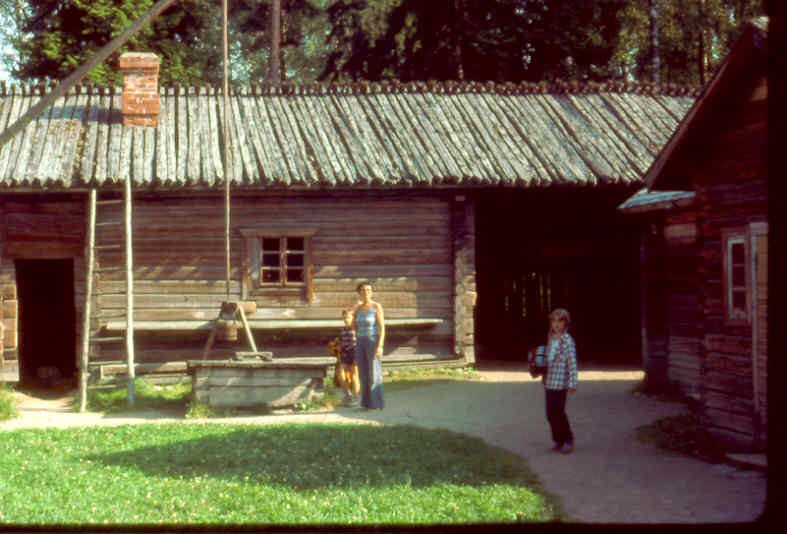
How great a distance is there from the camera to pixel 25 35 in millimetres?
27328

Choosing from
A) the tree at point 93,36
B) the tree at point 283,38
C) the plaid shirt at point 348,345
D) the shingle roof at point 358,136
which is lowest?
the plaid shirt at point 348,345

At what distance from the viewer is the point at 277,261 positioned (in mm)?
16625

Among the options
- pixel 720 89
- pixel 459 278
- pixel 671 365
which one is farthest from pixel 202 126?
pixel 720 89

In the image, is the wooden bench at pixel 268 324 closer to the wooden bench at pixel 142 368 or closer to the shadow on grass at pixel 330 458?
the wooden bench at pixel 142 368

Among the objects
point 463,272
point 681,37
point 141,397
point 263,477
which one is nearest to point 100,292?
point 141,397

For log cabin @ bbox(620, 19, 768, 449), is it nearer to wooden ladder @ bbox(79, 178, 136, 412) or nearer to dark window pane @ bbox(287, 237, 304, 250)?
dark window pane @ bbox(287, 237, 304, 250)

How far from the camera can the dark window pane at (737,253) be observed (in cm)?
1001

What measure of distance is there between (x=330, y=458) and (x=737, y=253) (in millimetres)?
4589

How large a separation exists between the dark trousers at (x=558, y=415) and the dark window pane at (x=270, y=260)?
759cm

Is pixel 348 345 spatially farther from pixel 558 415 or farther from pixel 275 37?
pixel 275 37

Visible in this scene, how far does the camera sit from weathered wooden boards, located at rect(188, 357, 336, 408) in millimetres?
13102

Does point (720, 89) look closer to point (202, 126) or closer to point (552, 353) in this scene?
point (552, 353)

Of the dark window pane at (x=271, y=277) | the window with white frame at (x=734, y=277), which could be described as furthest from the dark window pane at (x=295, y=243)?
the window with white frame at (x=734, y=277)

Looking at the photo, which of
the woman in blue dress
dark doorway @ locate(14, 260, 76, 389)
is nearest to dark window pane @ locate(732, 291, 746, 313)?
the woman in blue dress
